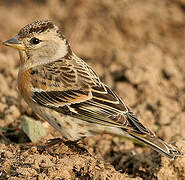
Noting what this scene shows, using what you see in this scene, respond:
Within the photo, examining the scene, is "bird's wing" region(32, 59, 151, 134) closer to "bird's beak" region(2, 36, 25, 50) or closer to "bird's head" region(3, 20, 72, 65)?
"bird's head" region(3, 20, 72, 65)

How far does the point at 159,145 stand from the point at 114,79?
3.20 m

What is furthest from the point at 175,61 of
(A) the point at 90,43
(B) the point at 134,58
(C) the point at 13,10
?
(C) the point at 13,10

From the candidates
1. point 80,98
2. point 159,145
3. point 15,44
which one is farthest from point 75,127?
point 15,44

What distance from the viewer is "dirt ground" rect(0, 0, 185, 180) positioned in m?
5.13

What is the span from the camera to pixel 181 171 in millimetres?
5676

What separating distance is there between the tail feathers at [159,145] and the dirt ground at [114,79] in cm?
47

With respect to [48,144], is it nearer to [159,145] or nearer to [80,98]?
[80,98]

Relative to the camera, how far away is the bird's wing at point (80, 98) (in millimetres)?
5387

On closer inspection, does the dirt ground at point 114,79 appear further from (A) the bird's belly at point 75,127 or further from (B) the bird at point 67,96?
(B) the bird at point 67,96

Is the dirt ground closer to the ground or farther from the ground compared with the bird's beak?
closer to the ground

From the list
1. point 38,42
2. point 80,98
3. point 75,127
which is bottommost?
point 75,127

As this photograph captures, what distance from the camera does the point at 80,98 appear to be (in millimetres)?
5523

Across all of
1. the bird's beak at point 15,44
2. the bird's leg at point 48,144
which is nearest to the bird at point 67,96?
the bird's beak at point 15,44

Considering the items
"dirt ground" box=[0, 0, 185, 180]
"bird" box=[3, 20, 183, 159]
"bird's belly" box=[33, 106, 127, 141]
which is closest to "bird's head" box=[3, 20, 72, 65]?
"bird" box=[3, 20, 183, 159]
